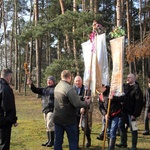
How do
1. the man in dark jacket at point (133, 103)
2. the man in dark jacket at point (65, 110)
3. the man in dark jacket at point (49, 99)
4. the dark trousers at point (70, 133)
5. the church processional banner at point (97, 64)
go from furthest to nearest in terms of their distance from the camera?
the man in dark jacket at point (49, 99), the man in dark jacket at point (133, 103), the church processional banner at point (97, 64), the dark trousers at point (70, 133), the man in dark jacket at point (65, 110)

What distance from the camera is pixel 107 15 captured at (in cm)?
2898

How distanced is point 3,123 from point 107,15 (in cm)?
2461

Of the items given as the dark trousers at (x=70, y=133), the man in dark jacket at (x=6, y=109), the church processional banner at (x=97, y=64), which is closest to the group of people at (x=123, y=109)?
the church processional banner at (x=97, y=64)

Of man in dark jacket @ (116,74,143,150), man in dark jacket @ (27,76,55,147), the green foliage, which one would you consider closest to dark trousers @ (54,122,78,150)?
man in dark jacket @ (27,76,55,147)

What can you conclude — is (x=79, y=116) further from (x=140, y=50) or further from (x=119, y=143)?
(x=140, y=50)

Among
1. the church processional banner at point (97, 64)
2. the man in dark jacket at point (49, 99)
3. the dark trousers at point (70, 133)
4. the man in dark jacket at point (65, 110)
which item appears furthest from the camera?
the man in dark jacket at point (49, 99)

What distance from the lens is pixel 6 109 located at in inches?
225

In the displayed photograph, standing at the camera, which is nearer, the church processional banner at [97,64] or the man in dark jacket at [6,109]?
the man in dark jacket at [6,109]

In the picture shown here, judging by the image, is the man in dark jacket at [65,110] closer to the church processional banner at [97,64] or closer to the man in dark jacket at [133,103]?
the church processional banner at [97,64]

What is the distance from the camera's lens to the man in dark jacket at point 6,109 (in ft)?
18.8

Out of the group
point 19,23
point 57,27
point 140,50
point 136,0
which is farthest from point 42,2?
point 140,50

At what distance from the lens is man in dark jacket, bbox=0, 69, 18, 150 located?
5727mm

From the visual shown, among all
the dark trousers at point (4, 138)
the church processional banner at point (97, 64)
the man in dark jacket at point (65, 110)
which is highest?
the church processional banner at point (97, 64)

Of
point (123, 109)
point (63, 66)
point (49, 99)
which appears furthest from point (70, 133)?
point (63, 66)
